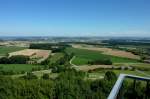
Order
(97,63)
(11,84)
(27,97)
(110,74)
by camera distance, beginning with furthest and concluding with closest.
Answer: (97,63) < (110,74) < (11,84) < (27,97)

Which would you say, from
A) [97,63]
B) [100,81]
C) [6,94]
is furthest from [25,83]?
[97,63]

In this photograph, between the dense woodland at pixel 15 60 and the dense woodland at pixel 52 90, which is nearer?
the dense woodland at pixel 52 90

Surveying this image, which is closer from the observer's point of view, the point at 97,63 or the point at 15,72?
the point at 15,72

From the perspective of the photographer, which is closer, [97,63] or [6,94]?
[6,94]

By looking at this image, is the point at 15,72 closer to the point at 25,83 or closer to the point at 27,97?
the point at 25,83

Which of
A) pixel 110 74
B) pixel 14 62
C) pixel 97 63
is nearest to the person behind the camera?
pixel 110 74

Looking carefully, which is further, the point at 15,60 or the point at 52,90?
the point at 15,60

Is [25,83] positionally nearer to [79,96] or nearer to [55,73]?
[79,96]

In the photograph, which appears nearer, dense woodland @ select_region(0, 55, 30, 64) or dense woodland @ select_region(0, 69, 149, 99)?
dense woodland @ select_region(0, 69, 149, 99)

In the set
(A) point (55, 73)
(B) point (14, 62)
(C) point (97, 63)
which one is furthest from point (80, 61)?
(B) point (14, 62)
